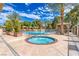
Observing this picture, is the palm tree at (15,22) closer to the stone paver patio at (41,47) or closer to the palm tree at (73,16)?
the stone paver patio at (41,47)

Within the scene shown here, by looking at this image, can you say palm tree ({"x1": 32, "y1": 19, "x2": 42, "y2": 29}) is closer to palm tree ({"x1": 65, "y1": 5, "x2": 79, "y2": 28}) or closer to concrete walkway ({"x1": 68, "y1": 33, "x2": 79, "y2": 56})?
palm tree ({"x1": 65, "y1": 5, "x2": 79, "y2": 28})

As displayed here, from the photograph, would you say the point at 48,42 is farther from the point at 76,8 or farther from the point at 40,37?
the point at 76,8

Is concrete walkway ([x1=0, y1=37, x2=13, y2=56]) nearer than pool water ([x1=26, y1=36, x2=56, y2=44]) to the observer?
Yes

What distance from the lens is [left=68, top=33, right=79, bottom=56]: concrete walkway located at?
140 inches

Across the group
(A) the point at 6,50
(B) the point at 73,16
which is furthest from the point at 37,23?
(A) the point at 6,50

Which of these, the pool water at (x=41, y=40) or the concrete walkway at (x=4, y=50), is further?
the pool water at (x=41, y=40)

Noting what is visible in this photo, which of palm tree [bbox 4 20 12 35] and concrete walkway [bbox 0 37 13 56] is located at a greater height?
palm tree [bbox 4 20 12 35]

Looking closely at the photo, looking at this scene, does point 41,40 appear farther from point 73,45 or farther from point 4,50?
point 4,50

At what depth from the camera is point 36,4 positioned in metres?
3.66

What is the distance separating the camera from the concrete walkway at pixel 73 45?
11.7ft

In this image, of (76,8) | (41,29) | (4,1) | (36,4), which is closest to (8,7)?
(4,1)

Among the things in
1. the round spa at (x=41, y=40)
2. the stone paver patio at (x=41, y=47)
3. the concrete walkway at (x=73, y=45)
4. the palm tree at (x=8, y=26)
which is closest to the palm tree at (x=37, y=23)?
the round spa at (x=41, y=40)

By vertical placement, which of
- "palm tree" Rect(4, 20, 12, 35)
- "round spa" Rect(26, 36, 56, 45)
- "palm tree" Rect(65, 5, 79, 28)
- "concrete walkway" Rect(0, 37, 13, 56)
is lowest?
"concrete walkway" Rect(0, 37, 13, 56)

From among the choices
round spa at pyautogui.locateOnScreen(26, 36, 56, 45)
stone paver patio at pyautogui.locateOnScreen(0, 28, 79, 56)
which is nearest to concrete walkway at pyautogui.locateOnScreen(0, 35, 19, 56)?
stone paver patio at pyautogui.locateOnScreen(0, 28, 79, 56)
